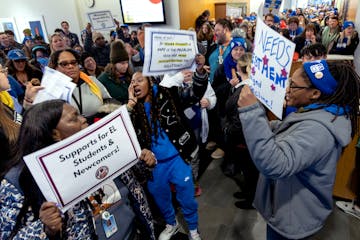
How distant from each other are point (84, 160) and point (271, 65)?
0.97 m

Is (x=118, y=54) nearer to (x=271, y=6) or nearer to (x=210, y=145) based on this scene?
(x=271, y=6)

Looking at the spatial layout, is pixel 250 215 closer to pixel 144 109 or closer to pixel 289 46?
pixel 144 109

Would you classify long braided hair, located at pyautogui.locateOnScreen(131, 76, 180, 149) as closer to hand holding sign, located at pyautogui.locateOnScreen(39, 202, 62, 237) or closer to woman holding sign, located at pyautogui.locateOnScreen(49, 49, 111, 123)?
woman holding sign, located at pyautogui.locateOnScreen(49, 49, 111, 123)

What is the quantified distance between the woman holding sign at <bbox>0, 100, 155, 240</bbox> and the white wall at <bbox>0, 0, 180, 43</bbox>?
24.4ft

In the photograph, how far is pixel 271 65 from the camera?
49.3 inches

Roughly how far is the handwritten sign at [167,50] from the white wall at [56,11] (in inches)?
260

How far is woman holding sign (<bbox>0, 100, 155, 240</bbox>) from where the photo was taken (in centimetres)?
105

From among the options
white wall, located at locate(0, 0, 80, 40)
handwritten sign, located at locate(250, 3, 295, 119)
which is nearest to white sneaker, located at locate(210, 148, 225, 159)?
handwritten sign, located at locate(250, 3, 295, 119)

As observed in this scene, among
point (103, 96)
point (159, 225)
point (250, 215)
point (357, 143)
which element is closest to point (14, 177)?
point (103, 96)

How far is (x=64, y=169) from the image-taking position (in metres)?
1.04

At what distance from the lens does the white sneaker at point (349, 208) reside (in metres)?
2.51

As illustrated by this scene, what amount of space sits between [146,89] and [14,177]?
1104 millimetres

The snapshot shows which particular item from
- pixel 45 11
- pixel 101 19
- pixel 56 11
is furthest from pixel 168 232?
pixel 45 11

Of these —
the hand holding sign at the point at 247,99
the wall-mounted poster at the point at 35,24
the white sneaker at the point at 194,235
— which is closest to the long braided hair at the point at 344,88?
the hand holding sign at the point at 247,99
